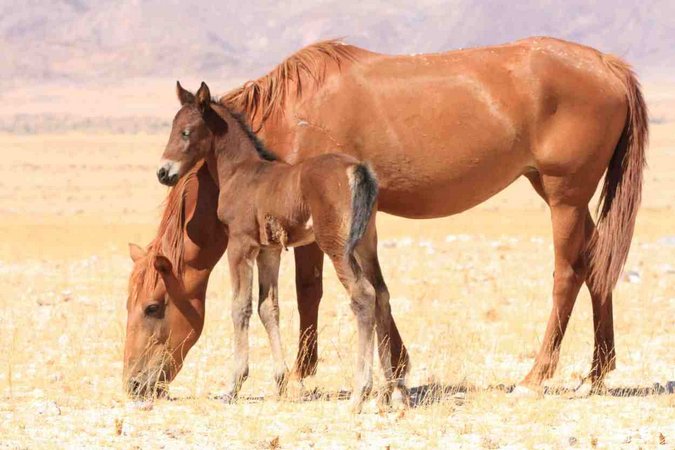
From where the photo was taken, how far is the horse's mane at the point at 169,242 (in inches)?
323

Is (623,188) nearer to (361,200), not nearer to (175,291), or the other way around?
(361,200)

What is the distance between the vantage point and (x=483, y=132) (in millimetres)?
8625

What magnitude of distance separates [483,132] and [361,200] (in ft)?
5.61

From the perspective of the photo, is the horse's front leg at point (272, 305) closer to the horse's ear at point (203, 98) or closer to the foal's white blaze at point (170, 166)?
the foal's white blaze at point (170, 166)

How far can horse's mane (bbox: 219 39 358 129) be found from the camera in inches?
336

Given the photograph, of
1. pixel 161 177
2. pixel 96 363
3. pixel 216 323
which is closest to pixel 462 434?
pixel 161 177

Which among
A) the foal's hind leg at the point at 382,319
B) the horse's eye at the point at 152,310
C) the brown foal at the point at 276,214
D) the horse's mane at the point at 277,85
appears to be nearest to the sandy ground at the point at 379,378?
the foal's hind leg at the point at 382,319

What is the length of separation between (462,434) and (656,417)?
136 cm

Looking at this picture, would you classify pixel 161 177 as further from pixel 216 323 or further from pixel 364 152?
pixel 216 323

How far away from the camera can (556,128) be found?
28.8 feet

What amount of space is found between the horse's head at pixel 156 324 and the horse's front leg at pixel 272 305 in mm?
510

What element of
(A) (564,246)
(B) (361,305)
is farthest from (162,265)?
(A) (564,246)

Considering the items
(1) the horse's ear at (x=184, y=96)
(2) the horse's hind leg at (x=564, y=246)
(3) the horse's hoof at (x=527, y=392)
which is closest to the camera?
(1) the horse's ear at (x=184, y=96)

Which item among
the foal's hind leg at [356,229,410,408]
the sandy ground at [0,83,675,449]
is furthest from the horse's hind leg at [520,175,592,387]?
the foal's hind leg at [356,229,410,408]
